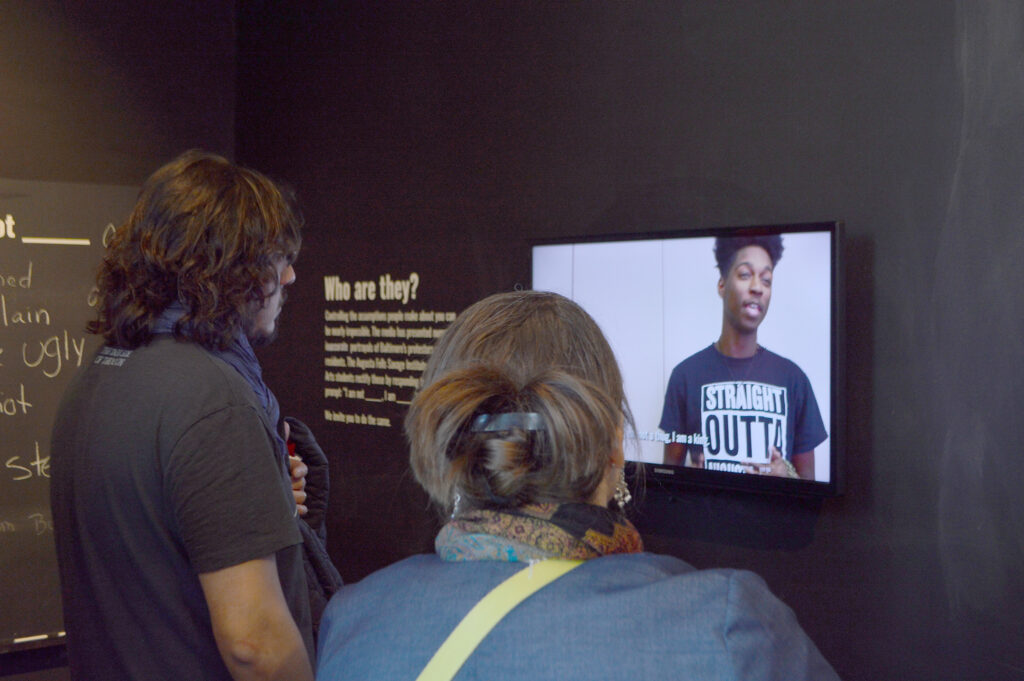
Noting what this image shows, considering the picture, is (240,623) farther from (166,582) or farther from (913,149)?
(913,149)

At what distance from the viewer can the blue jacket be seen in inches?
33.0

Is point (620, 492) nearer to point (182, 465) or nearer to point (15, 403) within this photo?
point (182, 465)

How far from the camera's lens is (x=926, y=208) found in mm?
2203

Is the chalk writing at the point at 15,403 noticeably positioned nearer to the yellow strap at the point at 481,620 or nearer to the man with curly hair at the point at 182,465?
the man with curly hair at the point at 182,465

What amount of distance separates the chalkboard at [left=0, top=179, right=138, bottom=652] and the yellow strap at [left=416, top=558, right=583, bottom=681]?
3147mm

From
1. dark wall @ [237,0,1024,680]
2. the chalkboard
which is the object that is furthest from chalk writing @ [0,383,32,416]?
dark wall @ [237,0,1024,680]

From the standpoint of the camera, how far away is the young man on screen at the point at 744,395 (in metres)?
2.30

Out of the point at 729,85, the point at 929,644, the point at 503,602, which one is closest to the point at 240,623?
the point at 503,602

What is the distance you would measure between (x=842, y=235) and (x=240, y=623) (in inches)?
61.6

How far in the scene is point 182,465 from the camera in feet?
4.51

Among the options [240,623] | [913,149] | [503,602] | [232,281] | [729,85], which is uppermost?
[729,85]

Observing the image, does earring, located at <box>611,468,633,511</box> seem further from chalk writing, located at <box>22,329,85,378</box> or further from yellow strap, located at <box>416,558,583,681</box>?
chalk writing, located at <box>22,329,85,378</box>

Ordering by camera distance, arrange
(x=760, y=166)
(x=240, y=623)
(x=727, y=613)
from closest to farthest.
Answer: (x=727, y=613) < (x=240, y=623) < (x=760, y=166)

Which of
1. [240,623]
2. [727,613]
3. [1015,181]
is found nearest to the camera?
[727,613]
